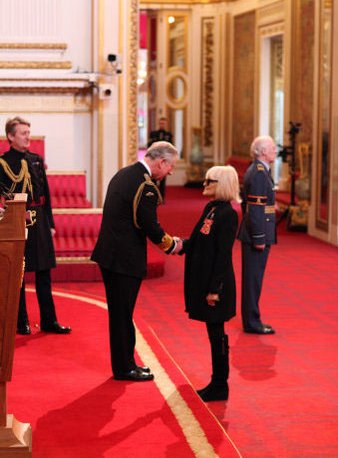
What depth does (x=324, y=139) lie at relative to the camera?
1438cm

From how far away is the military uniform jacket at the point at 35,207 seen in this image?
25.0 ft

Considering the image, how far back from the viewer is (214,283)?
242 inches

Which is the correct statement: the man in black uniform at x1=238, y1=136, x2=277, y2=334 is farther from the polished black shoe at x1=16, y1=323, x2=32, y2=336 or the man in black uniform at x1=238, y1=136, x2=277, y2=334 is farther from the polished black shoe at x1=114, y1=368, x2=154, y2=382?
the polished black shoe at x1=114, y1=368, x2=154, y2=382

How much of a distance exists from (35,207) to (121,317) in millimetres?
1598

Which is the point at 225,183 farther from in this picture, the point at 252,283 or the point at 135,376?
the point at 252,283

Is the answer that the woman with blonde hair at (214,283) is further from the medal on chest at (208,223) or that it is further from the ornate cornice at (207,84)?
the ornate cornice at (207,84)

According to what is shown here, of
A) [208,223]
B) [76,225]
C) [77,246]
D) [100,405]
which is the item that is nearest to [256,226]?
[208,223]

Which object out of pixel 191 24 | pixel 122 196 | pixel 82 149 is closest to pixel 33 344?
pixel 122 196

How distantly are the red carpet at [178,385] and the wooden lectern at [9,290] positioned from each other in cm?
26

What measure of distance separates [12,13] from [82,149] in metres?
1.79

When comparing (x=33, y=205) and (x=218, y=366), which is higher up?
(x=33, y=205)

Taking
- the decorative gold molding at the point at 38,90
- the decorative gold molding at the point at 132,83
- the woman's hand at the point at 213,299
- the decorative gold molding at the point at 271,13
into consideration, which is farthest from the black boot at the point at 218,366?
the decorative gold molding at the point at 271,13

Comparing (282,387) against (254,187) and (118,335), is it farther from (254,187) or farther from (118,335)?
(254,187)

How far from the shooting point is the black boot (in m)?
6.19
